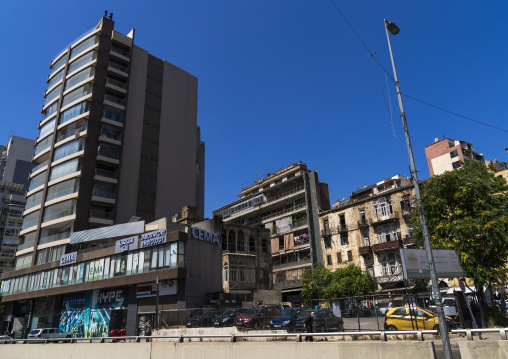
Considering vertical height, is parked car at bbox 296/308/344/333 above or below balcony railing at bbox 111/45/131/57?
below

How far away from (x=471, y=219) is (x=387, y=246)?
963 inches

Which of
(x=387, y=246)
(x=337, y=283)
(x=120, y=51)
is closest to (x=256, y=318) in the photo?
(x=337, y=283)

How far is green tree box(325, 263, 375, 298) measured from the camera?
42.7 metres

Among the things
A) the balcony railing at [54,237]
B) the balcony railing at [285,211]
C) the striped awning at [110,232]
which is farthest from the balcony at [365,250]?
the balcony railing at [54,237]

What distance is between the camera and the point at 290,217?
62.3m

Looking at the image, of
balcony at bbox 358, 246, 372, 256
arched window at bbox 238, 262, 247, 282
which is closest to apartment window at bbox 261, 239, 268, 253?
arched window at bbox 238, 262, 247, 282

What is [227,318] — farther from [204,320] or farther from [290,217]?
[290,217]

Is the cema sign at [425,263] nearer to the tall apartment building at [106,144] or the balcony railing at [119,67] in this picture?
the tall apartment building at [106,144]

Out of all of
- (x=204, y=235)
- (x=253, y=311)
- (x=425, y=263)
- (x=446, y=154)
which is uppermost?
(x=446, y=154)

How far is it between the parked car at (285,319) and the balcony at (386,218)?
30.4 meters

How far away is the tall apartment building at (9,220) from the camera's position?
8056cm

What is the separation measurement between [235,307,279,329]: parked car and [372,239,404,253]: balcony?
27.1 metres

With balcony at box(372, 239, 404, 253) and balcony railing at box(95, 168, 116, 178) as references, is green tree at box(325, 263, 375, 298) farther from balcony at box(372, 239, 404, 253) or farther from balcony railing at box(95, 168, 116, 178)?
balcony railing at box(95, 168, 116, 178)

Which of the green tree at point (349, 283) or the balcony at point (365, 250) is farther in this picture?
the balcony at point (365, 250)
